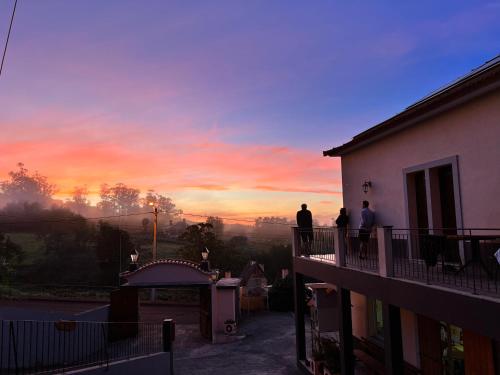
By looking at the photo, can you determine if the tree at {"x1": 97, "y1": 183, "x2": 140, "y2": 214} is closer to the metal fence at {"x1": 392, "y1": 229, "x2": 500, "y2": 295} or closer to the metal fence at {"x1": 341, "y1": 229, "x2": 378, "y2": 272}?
the metal fence at {"x1": 341, "y1": 229, "x2": 378, "y2": 272}

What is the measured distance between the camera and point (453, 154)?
26.2 ft

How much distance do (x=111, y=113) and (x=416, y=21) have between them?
47.4ft

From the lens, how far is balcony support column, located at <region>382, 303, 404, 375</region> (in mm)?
6782

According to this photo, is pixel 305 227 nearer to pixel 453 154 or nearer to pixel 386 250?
pixel 386 250

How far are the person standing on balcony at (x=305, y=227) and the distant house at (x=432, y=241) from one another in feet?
1.47

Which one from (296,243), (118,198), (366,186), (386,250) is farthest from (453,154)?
(118,198)

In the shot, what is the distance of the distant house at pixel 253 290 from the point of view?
2442 cm

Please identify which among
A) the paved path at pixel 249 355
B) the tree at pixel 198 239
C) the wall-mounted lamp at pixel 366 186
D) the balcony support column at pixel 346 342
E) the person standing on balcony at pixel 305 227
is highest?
the wall-mounted lamp at pixel 366 186

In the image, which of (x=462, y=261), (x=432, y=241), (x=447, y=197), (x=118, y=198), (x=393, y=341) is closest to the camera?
(x=393, y=341)

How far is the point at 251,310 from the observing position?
24375 millimetres

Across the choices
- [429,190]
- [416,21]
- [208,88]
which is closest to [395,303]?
[429,190]

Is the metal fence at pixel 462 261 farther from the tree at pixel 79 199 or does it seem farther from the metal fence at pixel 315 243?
the tree at pixel 79 199

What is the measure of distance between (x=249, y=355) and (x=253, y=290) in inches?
404

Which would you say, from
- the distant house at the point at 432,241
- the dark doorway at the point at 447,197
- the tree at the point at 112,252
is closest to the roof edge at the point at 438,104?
the distant house at the point at 432,241
